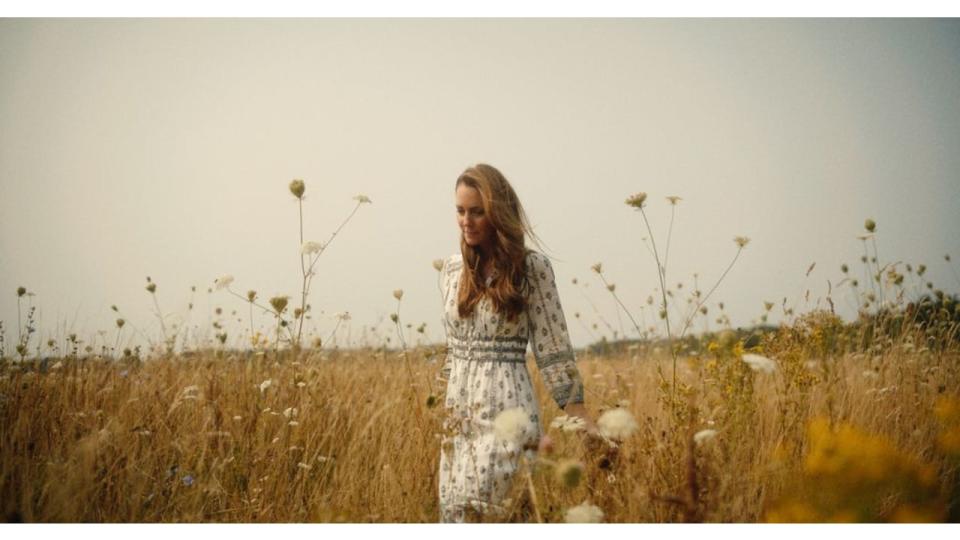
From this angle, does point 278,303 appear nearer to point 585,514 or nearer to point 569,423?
point 569,423

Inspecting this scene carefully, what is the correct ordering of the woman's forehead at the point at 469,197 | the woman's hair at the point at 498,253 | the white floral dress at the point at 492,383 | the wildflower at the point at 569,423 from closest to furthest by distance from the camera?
the wildflower at the point at 569,423 → the white floral dress at the point at 492,383 → the woman's hair at the point at 498,253 → the woman's forehead at the point at 469,197

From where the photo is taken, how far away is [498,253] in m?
1.94

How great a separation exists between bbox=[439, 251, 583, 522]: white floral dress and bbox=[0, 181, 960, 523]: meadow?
10cm

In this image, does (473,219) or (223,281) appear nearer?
(473,219)

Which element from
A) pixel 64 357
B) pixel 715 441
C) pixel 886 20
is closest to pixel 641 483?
pixel 715 441

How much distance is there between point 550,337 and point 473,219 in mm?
476

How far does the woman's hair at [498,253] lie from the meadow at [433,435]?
373 mm

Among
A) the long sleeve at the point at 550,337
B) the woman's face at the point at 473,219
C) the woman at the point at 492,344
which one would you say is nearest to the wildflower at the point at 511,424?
the woman at the point at 492,344

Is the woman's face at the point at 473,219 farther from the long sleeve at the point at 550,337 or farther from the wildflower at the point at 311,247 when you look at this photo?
the wildflower at the point at 311,247

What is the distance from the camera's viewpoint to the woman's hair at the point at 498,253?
6.07 feet

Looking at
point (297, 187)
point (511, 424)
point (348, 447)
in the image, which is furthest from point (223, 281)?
point (511, 424)

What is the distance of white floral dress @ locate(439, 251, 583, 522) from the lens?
1710 mm
